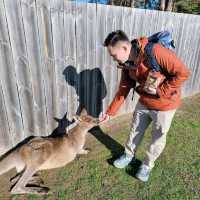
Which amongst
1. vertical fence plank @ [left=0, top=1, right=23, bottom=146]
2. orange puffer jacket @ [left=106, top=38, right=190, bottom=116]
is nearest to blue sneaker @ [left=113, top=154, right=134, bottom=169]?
orange puffer jacket @ [left=106, top=38, right=190, bottom=116]

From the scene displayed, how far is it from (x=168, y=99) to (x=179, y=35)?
4073mm

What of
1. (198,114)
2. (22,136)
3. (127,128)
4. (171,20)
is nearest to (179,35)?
(171,20)

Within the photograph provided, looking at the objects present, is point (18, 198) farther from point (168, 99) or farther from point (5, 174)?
point (168, 99)

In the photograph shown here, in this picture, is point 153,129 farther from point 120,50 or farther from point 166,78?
point 120,50

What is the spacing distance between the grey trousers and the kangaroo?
0.69 m

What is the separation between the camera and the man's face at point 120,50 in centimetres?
319

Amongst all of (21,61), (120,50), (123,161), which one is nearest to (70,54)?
(21,61)

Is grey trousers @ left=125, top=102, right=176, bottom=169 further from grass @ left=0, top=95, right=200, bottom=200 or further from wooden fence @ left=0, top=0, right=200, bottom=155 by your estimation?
wooden fence @ left=0, top=0, right=200, bottom=155

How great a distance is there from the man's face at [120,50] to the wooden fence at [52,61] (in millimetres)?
1389

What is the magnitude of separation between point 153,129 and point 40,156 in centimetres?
171

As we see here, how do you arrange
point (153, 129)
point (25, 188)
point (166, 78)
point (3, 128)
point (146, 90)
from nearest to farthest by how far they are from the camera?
1. point (166, 78)
2. point (146, 90)
3. point (25, 188)
4. point (153, 129)
5. point (3, 128)

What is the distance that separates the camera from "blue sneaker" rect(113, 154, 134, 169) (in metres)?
4.39

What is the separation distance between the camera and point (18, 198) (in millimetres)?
3693

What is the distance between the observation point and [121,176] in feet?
13.9
